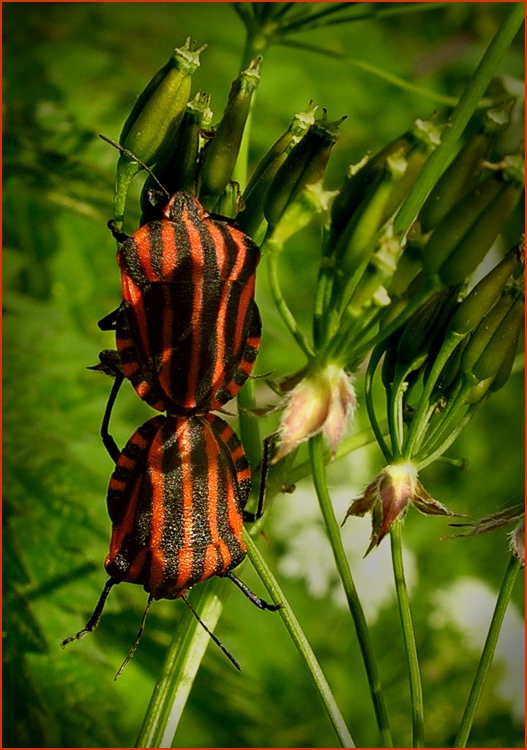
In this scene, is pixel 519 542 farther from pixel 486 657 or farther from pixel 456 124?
pixel 456 124

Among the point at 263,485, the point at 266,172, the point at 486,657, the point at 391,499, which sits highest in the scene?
the point at 266,172

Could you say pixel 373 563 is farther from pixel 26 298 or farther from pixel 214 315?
pixel 214 315

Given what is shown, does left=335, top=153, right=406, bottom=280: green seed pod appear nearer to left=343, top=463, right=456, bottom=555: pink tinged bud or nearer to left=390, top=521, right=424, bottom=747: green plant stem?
left=343, top=463, right=456, bottom=555: pink tinged bud

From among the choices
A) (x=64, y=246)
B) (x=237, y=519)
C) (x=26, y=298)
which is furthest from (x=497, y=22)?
(x=237, y=519)

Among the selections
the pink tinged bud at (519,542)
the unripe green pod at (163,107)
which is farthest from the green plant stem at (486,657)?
the unripe green pod at (163,107)

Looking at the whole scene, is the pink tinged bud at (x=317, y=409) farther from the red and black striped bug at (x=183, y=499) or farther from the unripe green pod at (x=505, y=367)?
the unripe green pod at (x=505, y=367)

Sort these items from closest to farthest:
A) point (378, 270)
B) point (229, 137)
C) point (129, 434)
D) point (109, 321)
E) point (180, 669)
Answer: point (378, 270) → point (229, 137) → point (109, 321) → point (180, 669) → point (129, 434)

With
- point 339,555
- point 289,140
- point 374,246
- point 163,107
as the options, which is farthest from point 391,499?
point 163,107
